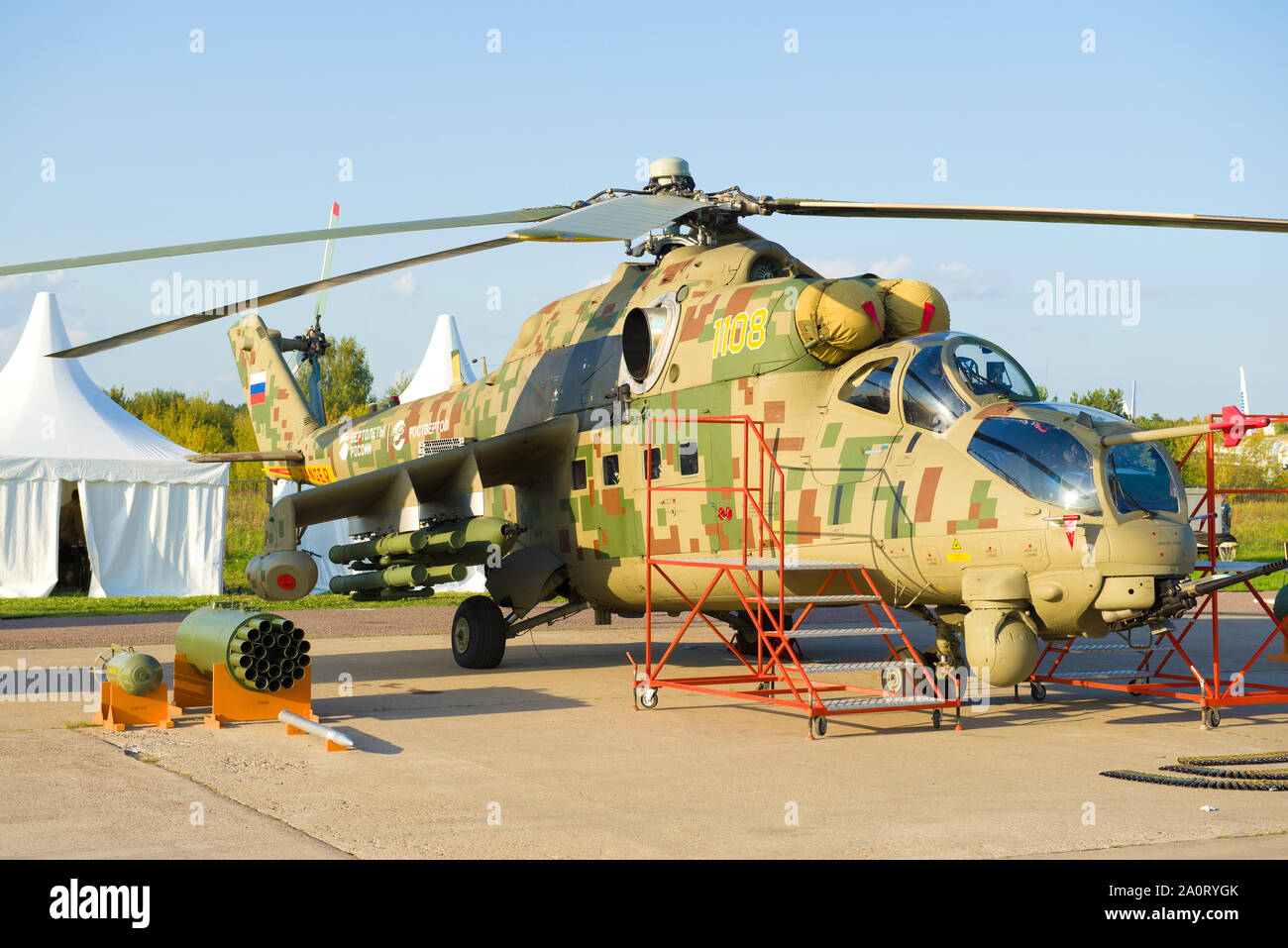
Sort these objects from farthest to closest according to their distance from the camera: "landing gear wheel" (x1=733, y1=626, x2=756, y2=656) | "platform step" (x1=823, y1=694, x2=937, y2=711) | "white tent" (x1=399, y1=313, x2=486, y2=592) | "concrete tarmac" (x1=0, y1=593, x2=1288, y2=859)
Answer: "white tent" (x1=399, y1=313, x2=486, y2=592) < "landing gear wheel" (x1=733, y1=626, x2=756, y2=656) < "platform step" (x1=823, y1=694, x2=937, y2=711) < "concrete tarmac" (x1=0, y1=593, x2=1288, y2=859)

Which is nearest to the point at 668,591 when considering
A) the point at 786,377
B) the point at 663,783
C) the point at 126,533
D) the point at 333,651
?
the point at 786,377

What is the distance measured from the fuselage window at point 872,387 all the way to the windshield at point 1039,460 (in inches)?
41.1

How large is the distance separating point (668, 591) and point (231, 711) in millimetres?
4572

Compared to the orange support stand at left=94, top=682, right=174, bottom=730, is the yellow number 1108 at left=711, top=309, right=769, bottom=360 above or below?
above

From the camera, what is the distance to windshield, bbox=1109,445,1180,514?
903 centimetres

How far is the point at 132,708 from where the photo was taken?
10000 mm

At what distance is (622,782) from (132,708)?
186 inches

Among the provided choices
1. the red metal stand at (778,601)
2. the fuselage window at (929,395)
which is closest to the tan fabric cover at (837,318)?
the fuselage window at (929,395)

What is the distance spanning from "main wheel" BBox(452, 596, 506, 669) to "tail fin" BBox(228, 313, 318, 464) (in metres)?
5.17

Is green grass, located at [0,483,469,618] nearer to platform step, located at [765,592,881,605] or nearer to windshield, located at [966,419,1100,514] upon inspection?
platform step, located at [765,592,881,605]

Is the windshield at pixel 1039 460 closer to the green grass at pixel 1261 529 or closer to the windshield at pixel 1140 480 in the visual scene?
the windshield at pixel 1140 480

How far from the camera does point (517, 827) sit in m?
6.49

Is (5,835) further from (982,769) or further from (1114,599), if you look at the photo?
(1114,599)

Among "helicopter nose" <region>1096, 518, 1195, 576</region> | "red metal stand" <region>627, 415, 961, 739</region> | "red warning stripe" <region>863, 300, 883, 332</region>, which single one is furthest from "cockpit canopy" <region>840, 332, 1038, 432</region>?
"helicopter nose" <region>1096, 518, 1195, 576</region>
